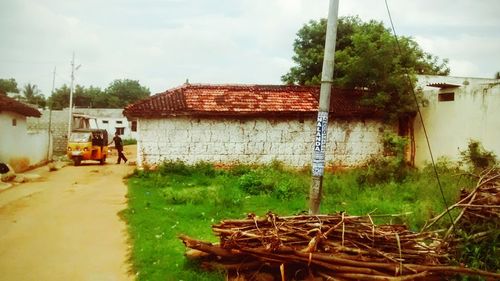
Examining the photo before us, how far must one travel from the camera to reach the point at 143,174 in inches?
634

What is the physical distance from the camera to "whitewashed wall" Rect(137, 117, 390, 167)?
54.8 ft

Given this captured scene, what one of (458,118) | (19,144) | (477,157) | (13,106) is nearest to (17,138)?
(19,144)

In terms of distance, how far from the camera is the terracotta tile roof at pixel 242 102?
54.4 ft

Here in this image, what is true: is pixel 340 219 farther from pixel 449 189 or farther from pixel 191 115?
pixel 191 115

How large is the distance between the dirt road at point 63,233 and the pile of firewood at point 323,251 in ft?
6.41

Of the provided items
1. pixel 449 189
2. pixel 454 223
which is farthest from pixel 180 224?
pixel 449 189

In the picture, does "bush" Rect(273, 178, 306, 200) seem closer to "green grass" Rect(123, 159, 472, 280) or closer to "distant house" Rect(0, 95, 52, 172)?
"green grass" Rect(123, 159, 472, 280)

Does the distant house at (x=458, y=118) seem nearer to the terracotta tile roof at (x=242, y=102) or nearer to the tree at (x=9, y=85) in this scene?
the terracotta tile roof at (x=242, y=102)

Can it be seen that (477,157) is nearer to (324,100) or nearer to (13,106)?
(324,100)

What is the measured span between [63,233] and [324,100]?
5.88m

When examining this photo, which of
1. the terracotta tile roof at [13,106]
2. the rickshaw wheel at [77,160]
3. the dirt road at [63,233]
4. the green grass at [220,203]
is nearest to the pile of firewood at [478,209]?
the green grass at [220,203]

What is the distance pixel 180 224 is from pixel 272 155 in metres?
8.88


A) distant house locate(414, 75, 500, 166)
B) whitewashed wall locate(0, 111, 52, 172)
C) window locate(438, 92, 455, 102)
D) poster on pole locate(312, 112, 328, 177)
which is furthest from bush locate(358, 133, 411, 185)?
whitewashed wall locate(0, 111, 52, 172)

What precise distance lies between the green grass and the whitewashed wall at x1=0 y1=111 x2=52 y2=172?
19.9 feet
